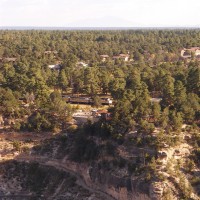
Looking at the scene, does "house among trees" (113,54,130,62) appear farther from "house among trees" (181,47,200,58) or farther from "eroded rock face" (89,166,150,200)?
"eroded rock face" (89,166,150,200)

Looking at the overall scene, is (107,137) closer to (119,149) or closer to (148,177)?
(119,149)

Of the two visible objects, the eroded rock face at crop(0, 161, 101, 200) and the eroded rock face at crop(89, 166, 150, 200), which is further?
the eroded rock face at crop(0, 161, 101, 200)

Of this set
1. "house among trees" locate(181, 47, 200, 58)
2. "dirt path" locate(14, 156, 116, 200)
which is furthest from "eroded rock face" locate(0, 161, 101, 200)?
"house among trees" locate(181, 47, 200, 58)

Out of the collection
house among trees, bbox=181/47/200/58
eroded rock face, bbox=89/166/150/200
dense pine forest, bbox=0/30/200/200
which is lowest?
eroded rock face, bbox=89/166/150/200

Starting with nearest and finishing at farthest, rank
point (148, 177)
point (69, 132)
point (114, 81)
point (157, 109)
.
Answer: point (148, 177) → point (157, 109) → point (69, 132) → point (114, 81)

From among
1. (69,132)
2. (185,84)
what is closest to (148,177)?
(69,132)

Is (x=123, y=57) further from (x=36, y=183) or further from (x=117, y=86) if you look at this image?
(x=36, y=183)

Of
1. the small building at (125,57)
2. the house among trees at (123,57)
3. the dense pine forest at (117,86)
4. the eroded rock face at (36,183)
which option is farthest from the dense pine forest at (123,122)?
the small building at (125,57)

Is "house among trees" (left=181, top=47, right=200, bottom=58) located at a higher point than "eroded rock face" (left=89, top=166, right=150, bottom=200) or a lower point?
higher

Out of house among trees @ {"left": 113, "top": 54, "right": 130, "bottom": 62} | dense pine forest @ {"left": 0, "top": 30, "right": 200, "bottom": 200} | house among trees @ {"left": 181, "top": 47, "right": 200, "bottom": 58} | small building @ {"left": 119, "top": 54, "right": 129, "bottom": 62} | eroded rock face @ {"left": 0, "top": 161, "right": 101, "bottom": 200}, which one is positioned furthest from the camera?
house among trees @ {"left": 181, "top": 47, "right": 200, "bottom": 58}
